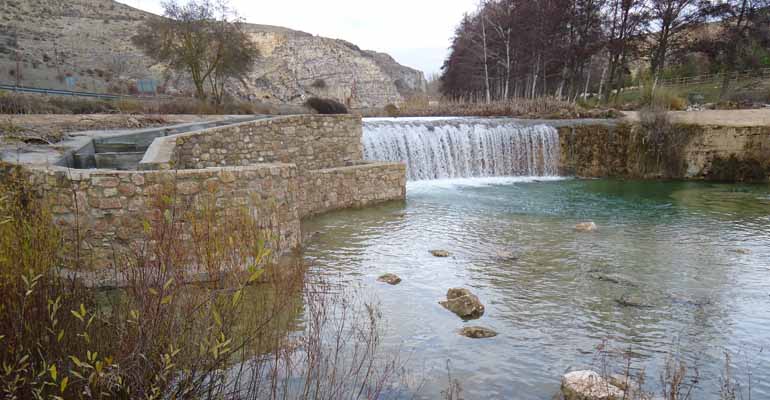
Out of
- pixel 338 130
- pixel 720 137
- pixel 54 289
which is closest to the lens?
pixel 54 289

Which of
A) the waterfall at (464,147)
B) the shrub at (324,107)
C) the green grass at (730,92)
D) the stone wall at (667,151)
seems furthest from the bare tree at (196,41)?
the green grass at (730,92)

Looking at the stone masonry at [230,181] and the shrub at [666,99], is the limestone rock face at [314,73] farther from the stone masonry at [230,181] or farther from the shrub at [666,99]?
the stone masonry at [230,181]

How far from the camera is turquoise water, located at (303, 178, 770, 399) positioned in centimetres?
388

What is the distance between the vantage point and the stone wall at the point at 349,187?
9555 millimetres

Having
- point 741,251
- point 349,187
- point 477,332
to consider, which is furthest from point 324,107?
point 477,332

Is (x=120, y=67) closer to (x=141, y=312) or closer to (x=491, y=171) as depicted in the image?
(x=491, y=171)

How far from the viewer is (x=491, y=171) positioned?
15.1m

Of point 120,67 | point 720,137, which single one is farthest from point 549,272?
point 120,67

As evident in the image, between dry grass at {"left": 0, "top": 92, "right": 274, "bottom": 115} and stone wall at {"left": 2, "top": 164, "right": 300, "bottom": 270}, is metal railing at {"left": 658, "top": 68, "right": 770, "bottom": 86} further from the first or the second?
stone wall at {"left": 2, "top": 164, "right": 300, "bottom": 270}

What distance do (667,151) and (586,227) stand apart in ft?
28.8

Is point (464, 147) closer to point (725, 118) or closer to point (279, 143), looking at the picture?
point (279, 143)

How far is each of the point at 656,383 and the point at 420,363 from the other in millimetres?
1748

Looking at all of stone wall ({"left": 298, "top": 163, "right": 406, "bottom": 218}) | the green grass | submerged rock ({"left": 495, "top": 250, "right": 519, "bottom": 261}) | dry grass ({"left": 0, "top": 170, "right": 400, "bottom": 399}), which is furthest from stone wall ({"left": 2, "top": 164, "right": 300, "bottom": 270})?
the green grass

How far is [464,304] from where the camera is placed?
4.88 metres
